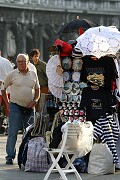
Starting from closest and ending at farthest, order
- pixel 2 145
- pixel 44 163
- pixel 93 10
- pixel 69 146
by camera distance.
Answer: pixel 69 146 < pixel 44 163 < pixel 2 145 < pixel 93 10

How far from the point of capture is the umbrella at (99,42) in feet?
41.8

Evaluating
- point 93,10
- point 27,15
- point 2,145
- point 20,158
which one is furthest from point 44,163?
point 93,10

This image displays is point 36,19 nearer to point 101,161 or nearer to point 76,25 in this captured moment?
point 76,25

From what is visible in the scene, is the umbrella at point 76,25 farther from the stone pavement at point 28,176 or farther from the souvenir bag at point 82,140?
the souvenir bag at point 82,140

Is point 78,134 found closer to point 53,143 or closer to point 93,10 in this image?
point 53,143

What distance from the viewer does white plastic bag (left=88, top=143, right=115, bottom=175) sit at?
40.5ft

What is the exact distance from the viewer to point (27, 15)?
242 ft

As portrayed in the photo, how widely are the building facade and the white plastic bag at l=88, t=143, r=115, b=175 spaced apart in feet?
186

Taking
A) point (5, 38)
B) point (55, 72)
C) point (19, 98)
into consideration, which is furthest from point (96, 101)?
point (5, 38)

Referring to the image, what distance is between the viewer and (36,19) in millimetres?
74375

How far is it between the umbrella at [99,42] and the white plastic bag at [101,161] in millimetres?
1307

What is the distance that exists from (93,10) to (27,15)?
843 centimetres

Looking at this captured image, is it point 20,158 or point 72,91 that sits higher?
point 72,91

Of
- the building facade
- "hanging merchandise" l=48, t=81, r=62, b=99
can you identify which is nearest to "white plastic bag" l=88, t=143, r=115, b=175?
"hanging merchandise" l=48, t=81, r=62, b=99
